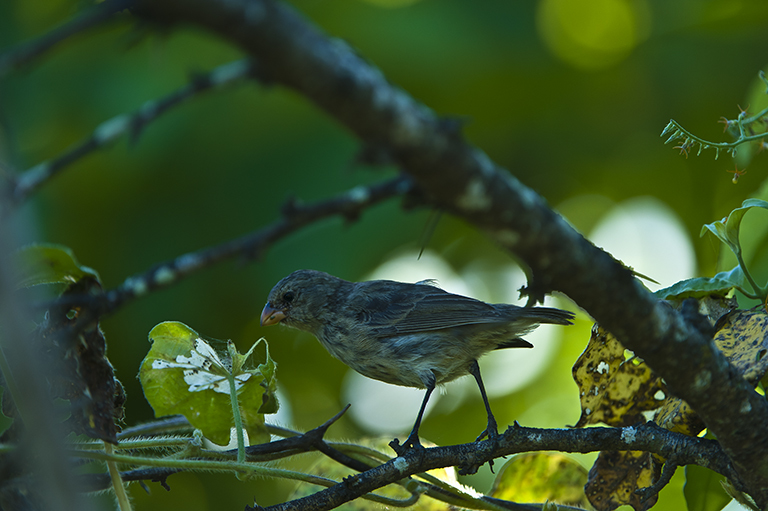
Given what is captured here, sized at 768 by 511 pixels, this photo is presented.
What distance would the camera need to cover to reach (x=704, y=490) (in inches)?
65.7

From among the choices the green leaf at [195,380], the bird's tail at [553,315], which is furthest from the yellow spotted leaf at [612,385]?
the green leaf at [195,380]

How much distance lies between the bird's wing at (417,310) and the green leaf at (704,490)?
118cm

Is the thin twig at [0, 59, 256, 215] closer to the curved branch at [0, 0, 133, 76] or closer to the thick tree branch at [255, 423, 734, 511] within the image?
the curved branch at [0, 0, 133, 76]

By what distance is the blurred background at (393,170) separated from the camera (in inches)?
153

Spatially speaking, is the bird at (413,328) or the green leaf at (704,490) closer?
the green leaf at (704,490)

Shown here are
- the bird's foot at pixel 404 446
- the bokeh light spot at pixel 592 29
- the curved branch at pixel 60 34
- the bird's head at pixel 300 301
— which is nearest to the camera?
the curved branch at pixel 60 34

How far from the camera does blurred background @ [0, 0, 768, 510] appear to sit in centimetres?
389

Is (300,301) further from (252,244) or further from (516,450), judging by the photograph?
(252,244)

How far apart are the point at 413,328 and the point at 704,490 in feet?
5.07

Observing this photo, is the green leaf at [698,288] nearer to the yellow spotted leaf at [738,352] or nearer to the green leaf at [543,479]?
the yellow spotted leaf at [738,352]

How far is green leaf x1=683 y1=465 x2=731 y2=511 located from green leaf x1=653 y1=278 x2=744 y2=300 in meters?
0.44

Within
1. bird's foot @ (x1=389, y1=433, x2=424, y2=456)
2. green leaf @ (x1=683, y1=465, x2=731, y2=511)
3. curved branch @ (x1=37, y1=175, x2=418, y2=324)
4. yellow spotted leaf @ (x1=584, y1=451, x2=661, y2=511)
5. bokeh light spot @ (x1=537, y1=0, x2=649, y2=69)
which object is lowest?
green leaf @ (x1=683, y1=465, x2=731, y2=511)

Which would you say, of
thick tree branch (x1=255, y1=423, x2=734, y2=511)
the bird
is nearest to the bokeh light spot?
the bird

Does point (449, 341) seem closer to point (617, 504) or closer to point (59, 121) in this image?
point (617, 504)
